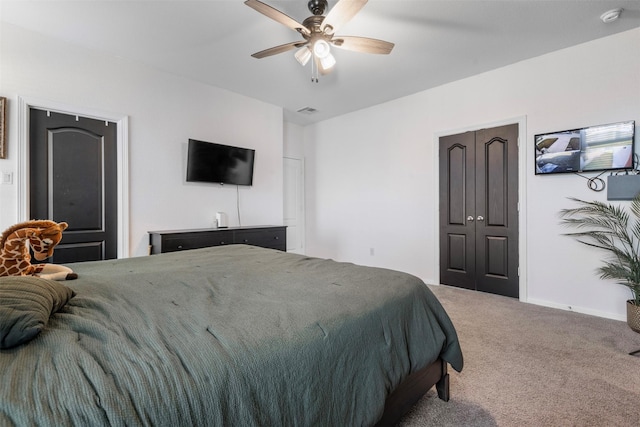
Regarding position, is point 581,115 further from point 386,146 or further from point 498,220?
point 386,146

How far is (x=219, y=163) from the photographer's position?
3.98m

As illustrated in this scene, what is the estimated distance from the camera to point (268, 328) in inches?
37.1

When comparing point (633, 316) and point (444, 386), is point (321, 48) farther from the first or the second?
point (633, 316)

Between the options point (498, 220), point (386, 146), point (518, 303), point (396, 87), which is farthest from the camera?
point (386, 146)

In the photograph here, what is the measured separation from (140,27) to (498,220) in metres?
4.31

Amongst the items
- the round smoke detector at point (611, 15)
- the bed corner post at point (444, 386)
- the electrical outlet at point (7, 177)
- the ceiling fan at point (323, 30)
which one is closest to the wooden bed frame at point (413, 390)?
the bed corner post at point (444, 386)

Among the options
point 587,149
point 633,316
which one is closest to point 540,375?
point 633,316

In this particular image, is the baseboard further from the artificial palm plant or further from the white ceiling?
the white ceiling

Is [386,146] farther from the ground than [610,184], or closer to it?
farther from the ground

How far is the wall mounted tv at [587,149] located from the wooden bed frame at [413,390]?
271 centimetres

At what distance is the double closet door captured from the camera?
3.47 m

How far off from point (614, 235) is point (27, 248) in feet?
14.6

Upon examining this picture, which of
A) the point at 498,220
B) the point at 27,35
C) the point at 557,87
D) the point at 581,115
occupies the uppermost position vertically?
the point at 27,35

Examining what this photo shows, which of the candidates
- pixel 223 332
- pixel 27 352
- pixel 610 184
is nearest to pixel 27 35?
pixel 27 352
